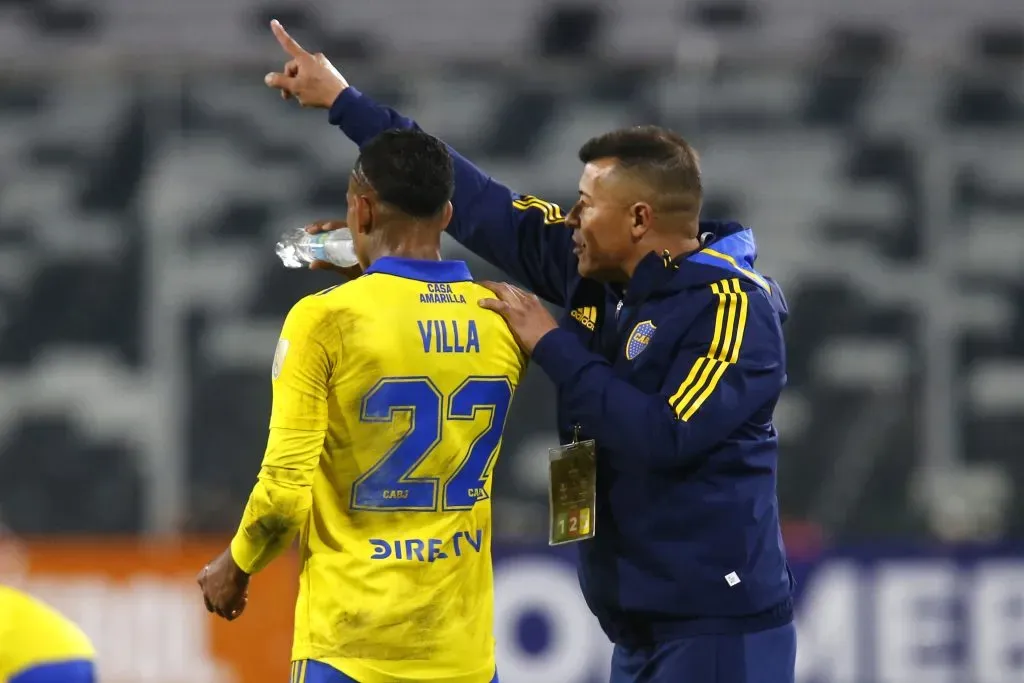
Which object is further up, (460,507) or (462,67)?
(462,67)

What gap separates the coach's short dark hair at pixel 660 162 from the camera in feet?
11.3

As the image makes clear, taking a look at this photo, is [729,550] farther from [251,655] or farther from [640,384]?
[251,655]

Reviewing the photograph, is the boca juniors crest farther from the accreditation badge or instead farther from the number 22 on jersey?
the number 22 on jersey

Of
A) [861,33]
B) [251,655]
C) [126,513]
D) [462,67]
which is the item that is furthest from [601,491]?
[861,33]

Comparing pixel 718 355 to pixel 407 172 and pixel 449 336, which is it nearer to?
pixel 449 336

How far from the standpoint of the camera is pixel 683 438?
316 cm

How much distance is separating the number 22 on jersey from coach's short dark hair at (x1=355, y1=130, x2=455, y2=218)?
14.1 inches

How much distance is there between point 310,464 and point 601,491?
753 mm

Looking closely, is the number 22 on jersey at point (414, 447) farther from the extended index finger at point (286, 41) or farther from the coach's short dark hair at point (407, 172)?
the extended index finger at point (286, 41)

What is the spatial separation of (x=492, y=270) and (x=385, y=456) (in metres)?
5.41

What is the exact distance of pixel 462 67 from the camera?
909cm

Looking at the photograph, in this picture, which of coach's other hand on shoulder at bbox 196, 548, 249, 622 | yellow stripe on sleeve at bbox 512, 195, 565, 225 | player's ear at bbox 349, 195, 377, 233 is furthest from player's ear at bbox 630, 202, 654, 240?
coach's other hand on shoulder at bbox 196, 548, 249, 622

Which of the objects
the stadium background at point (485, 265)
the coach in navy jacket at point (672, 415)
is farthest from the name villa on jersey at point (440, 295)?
the stadium background at point (485, 265)

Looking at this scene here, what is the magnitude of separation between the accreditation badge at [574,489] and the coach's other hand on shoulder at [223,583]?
27.9 inches
